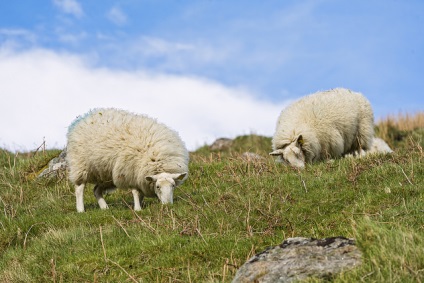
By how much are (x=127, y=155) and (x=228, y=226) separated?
3.15 meters

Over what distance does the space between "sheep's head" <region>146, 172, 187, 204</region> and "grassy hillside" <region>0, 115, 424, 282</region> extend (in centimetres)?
17

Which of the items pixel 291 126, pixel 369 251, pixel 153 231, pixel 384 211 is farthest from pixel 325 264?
pixel 291 126

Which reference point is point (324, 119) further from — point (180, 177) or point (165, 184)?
point (165, 184)

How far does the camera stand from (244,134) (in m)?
26.1

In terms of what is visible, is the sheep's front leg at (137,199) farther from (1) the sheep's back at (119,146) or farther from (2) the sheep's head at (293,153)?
(2) the sheep's head at (293,153)

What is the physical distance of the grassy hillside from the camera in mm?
5516

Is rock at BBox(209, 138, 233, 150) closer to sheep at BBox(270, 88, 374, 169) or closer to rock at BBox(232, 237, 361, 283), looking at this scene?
sheep at BBox(270, 88, 374, 169)

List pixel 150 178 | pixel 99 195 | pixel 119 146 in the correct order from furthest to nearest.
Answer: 1. pixel 99 195
2. pixel 119 146
3. pixel 150 178

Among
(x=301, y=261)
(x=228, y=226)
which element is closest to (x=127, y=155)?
(x=228, y=226)

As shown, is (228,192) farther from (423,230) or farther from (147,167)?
(423,230)

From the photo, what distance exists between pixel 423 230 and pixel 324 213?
1729 mm

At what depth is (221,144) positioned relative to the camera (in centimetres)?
2556

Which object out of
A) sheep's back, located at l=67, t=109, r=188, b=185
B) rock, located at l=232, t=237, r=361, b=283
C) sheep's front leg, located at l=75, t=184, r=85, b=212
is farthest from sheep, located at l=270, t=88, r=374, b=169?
rock, located at l=232, t=237, r=361, b=283

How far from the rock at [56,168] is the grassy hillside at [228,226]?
141 centimetres
